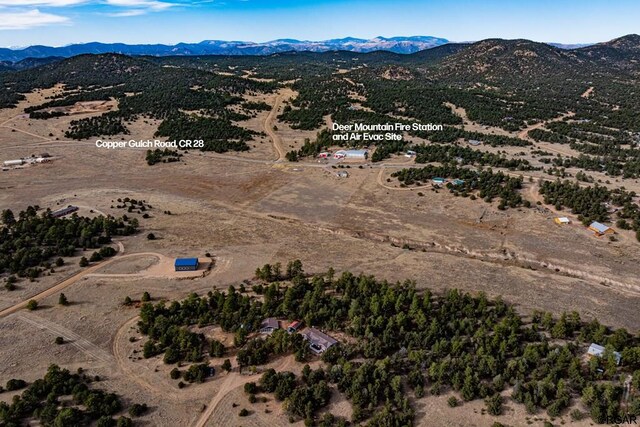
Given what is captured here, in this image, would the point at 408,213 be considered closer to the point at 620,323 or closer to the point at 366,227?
the point at 366,227

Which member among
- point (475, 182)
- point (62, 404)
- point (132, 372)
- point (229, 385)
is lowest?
point (229, 385)

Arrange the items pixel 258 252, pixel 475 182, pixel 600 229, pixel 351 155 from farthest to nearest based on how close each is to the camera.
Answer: pixel 351 155
pixel 475 182
pixel 600 229
pixel 258 252

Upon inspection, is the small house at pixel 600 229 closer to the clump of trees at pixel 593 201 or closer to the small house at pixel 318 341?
the clump of trees at pixel 593 201

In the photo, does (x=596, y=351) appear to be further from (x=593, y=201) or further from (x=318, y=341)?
(x=593, y=201)

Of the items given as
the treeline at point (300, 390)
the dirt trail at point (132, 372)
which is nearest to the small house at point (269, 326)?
the treeline at point (300, 390)

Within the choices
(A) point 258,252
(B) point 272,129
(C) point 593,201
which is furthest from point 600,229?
(B) point 272,129

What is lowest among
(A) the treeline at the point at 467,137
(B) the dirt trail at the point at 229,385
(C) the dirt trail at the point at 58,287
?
(B) the dirt trail at the point at 229,385
